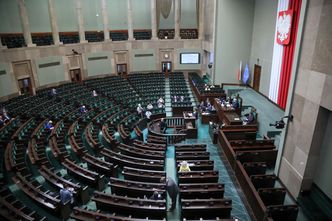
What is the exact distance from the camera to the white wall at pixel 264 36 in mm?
15850

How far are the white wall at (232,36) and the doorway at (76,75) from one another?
Answer: 12762mm

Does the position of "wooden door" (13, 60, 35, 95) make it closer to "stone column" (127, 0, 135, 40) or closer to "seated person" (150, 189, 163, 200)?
"stone column" (127, 0, 135, 40)

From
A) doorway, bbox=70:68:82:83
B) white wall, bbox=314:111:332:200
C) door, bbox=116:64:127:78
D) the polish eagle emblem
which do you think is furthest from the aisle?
doorway, bbox=70:68:82:83

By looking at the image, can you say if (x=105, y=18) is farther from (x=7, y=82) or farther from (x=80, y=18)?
(x=7, y=82)

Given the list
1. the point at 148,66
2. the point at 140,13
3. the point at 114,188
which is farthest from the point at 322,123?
the point at 140,13

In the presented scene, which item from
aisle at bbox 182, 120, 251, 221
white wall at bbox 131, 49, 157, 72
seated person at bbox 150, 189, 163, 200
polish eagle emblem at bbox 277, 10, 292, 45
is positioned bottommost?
aisle at bbox 182, 120, 251, 221

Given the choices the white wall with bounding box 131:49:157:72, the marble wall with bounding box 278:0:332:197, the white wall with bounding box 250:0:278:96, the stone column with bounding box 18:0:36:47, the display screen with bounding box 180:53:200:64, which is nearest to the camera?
the marble wall with bounding box 278:0:332:197

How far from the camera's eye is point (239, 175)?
829 centimetres

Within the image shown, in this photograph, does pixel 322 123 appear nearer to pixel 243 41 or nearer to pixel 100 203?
pixel 100 203

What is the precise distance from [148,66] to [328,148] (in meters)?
20.3

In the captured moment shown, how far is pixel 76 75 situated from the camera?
21969 mm

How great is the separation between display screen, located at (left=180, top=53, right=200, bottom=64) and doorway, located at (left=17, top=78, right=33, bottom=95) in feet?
48.3

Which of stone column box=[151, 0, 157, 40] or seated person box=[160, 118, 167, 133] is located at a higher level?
stone column box=[151, 0, 157, 40]

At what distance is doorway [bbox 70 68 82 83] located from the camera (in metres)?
21.6
